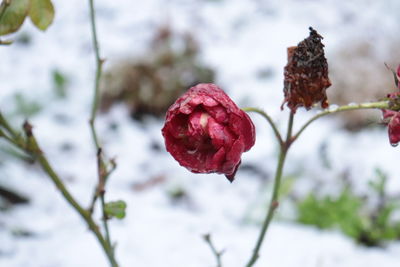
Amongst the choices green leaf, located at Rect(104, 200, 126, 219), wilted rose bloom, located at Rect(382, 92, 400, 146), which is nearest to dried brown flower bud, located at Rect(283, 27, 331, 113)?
wilted rose bloom, located at Rect(382, 92, 400, 146)

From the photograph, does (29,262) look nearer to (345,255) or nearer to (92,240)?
(92,240)

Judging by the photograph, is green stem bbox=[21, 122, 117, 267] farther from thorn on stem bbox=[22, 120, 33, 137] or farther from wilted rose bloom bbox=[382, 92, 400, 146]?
wilted rose bloom bbox=[382, 92, 400, 146]

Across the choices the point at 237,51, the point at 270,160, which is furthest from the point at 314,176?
the point at 237,51

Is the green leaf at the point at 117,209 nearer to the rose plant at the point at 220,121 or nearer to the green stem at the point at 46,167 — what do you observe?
the green stem at the point at 46,167

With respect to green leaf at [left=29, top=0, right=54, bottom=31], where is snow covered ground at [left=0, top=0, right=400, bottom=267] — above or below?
below

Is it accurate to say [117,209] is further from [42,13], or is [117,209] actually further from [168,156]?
[168,156]

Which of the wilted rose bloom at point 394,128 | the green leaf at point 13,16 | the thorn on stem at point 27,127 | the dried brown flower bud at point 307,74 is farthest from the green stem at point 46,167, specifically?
the wilted rose bloom at point 394,128
